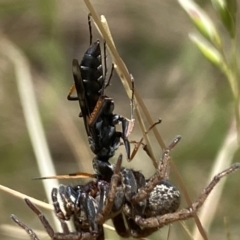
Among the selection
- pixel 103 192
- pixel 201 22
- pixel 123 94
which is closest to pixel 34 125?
pixel 103 192

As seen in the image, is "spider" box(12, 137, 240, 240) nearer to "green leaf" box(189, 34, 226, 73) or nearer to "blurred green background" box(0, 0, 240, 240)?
"green leaf" box(189, 34, 226, 73)

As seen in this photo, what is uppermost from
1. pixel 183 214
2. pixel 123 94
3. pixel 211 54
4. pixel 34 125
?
pixel 211 54

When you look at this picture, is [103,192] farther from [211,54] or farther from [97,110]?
[211,54]

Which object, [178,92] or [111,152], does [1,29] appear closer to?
[178,92]

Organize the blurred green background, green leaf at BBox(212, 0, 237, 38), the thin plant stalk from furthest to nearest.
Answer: the blurred green background < the thin plant stalk < green leaf at BBox(212, 0, 237, 38)

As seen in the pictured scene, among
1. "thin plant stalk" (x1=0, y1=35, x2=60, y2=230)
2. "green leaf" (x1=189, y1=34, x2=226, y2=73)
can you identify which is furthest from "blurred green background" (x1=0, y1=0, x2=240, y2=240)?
"green leaf" (x1=189, y1=34, x2=226, y2=73)

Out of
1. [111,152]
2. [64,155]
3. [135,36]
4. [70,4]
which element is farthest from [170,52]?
[111,152]
